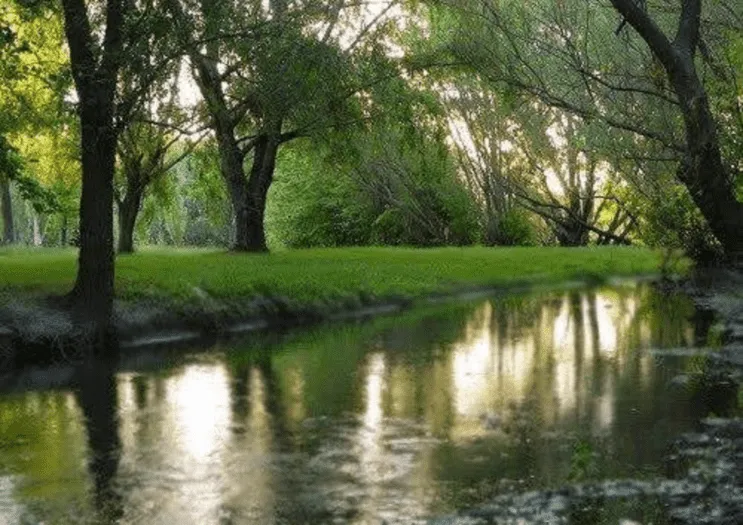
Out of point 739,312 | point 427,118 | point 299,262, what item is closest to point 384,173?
point 427,118

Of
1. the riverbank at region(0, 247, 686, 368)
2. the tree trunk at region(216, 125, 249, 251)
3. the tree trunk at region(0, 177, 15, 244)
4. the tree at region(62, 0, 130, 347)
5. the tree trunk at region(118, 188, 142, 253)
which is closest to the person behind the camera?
the riverbank at region(0, 247, 686, 368)

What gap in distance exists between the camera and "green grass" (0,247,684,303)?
71.3 ft

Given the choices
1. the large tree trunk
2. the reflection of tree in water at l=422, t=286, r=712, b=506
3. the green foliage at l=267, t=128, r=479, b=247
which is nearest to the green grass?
the large tree trunk

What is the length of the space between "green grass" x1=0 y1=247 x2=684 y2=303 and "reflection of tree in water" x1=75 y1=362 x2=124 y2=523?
4042 mm

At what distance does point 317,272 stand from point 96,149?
10.7 meters

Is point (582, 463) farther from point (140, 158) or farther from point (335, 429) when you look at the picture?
point (140, 158)

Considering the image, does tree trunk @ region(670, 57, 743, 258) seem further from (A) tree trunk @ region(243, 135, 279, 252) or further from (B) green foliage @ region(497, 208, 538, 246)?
(B) green foliage @ region(497, 208, 538, 246)

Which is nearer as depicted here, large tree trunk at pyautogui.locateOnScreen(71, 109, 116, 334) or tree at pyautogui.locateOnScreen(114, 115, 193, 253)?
large tree trunk at pyautogui.locateOnScreen(71, 109, 116, 334)

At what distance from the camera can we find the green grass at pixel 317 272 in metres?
21.7

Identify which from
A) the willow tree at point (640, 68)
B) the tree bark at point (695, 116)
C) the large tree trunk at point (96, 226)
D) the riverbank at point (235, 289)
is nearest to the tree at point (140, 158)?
the riverbank at point (235, 289)

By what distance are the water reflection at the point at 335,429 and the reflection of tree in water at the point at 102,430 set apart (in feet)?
0.10

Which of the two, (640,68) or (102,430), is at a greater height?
(640,68)

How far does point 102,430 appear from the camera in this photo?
1183 centimetres

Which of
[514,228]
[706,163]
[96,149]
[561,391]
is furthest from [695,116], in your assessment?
[514,228]
